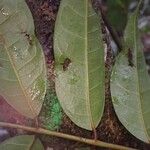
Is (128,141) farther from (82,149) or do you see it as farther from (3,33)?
(3,33)

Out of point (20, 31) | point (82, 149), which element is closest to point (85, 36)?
point (20, 31)

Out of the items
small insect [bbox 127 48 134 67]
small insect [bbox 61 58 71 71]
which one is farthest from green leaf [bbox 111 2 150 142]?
small insect [bbox 61 58 71 71]

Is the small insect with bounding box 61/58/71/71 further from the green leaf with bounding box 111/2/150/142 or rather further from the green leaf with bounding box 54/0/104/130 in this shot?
the green leaf with bounding box 111/2/150/142

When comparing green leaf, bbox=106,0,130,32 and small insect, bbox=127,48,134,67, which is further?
green leaf, bbox=106,0,130,32

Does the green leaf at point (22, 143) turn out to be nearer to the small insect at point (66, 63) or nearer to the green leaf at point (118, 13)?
the small insect at point (66, 63)

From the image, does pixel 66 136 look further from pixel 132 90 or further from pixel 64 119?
pixel 132 90

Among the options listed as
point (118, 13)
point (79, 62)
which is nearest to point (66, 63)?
point (79, 62)
